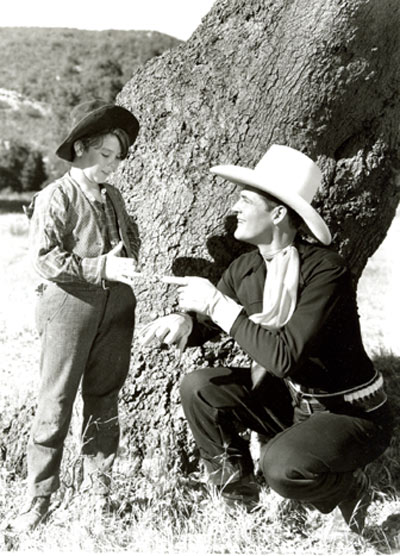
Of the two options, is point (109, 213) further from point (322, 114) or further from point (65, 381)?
point (322, 114)

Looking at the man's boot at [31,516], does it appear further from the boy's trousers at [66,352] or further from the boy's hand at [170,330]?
the boy's hand at [170,330]

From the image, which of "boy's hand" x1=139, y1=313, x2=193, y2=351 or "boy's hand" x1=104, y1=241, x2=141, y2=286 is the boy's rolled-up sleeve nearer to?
"boy's hand" x1=104, y1=241, x2=141, y2=286

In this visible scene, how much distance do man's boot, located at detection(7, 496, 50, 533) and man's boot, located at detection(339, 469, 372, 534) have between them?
1.20 meters

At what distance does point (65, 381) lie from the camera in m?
2.96

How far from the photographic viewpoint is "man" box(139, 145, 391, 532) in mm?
2873

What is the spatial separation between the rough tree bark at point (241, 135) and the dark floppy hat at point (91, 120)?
567mm

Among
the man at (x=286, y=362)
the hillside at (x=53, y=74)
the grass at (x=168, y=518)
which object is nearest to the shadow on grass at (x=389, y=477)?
the grass at (x=168, y=518)

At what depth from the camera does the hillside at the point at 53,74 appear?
16016mm

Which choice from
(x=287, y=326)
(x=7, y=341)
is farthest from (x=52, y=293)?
(x=7, y=341)

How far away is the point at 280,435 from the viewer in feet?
9.88

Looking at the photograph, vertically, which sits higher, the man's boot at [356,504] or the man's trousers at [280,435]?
the man's trousers at [280,435]

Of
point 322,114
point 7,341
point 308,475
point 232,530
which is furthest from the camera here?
point 7,341

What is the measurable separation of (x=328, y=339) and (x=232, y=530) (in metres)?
0.86

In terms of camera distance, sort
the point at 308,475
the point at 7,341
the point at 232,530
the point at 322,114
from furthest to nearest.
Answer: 1. the point at 7,341
2. the point at 322,114
3. the point at 232,530
4. the point at 308,475
